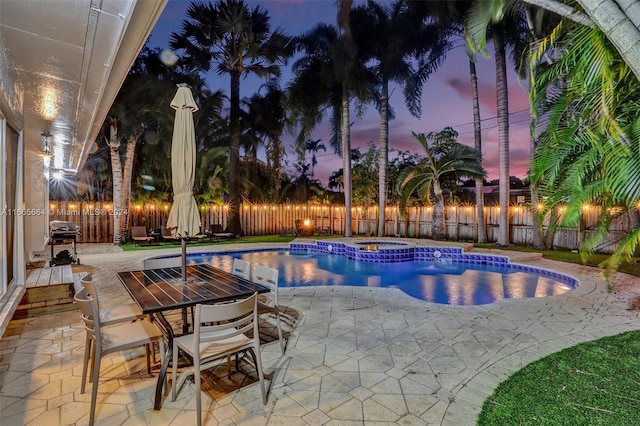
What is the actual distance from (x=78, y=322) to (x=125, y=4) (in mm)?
4419

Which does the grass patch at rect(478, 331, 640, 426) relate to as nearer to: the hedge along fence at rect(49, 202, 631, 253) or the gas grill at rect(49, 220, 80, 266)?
the hedge along fence at rect(49, 202, 631, 253)

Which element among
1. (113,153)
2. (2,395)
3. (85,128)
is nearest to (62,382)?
(2,395)

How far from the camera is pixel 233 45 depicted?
1514cm

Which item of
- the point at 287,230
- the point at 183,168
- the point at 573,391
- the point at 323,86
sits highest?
the point at 323,86

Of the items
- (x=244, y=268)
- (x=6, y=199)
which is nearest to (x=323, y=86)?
(x=244, y=268)

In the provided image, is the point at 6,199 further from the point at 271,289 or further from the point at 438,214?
the point at 438,214

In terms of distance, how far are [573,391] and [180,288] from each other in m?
3.68

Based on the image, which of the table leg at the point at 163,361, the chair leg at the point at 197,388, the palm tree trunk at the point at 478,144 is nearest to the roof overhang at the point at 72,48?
the table leg at the point at 163,361

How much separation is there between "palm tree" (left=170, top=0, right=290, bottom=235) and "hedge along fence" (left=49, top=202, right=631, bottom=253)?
8.00 ft

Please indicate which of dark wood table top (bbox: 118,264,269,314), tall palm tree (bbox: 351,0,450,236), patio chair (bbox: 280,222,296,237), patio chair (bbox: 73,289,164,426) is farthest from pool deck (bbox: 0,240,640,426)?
patio chair (bbox: 280,222,296,237)

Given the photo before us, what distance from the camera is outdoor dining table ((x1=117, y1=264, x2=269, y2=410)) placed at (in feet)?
8.61

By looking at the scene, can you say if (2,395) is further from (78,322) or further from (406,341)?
(406,341)

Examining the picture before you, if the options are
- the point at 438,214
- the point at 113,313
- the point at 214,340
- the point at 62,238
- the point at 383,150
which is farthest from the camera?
the point at 383,150

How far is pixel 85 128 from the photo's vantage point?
16.4ft
